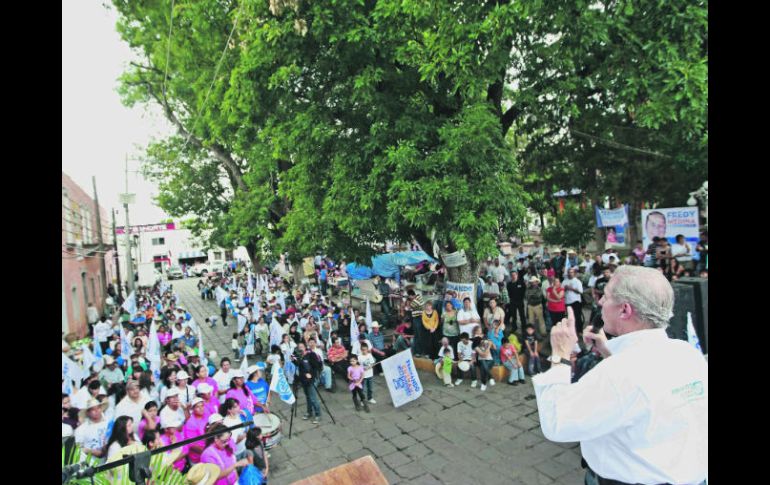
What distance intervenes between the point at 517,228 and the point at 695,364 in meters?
7.96

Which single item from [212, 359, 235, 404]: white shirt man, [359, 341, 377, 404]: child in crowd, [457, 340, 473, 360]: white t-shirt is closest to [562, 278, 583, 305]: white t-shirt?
[457, 340, 473, 360]: white t-shirt

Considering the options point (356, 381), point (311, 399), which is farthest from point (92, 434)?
point (356, 381)

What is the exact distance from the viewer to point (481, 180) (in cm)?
885

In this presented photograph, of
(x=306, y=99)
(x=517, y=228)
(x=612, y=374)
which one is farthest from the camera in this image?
(x=306, y=99)

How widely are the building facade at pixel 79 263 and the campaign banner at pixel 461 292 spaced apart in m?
12.1

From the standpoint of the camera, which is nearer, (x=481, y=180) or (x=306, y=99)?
(x=481, y=180)

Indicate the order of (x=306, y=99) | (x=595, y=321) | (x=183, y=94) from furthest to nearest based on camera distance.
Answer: (x=183, y=94) < (x=306, y=99) < (x=595, y=321)

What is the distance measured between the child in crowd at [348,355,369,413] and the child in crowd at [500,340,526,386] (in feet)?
9.76

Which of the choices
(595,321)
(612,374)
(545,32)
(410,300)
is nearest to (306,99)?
(545,32)

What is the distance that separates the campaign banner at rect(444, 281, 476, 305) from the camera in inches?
441

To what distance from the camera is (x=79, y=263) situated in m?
20.0

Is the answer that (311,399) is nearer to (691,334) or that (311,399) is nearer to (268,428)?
(268,428)

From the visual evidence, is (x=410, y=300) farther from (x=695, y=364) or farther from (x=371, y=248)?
(x=695, y=364)

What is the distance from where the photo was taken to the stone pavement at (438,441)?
6227mm
